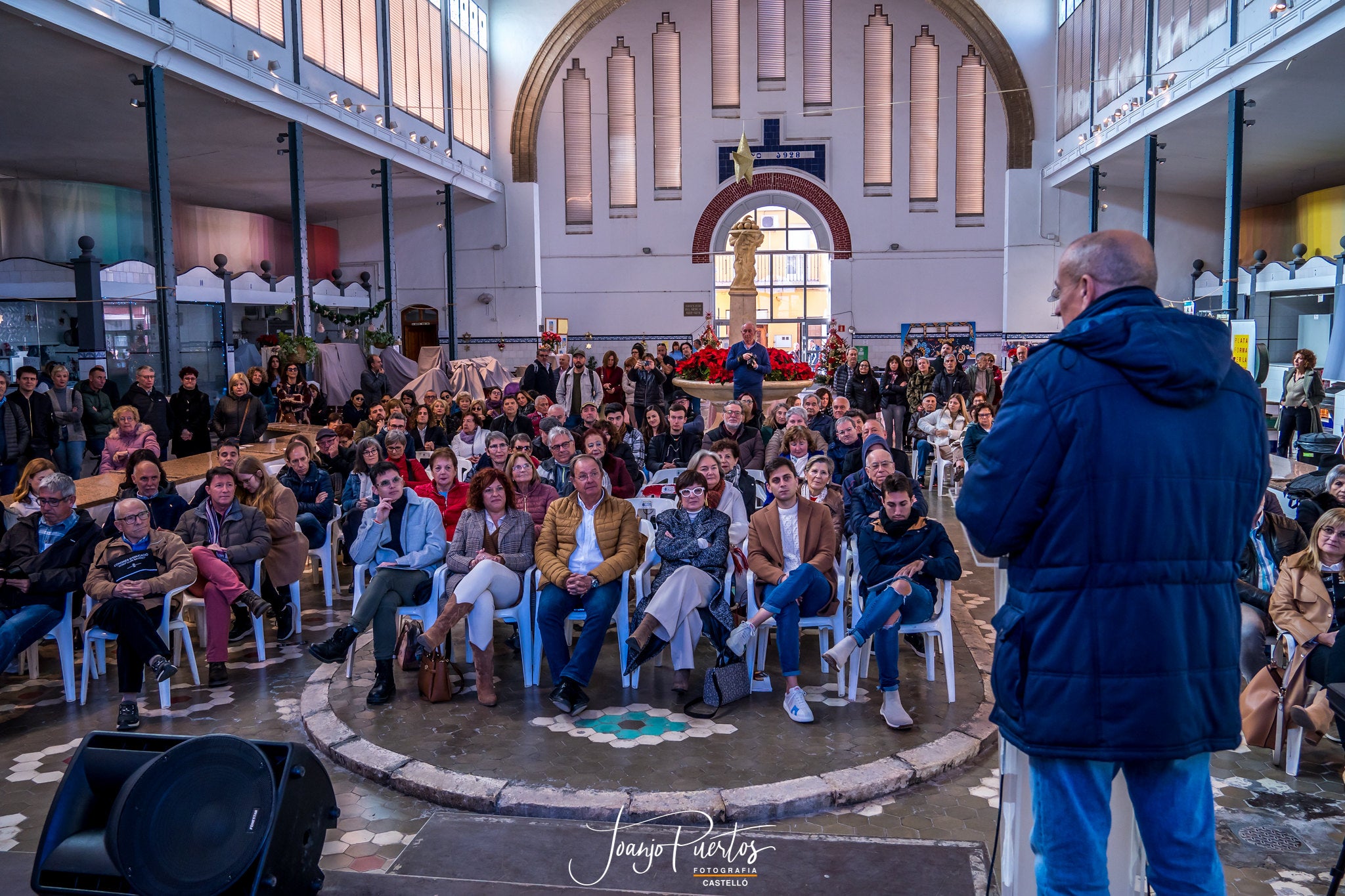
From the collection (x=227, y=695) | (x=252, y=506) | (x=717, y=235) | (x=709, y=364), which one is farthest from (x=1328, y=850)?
(x=717, y=235)

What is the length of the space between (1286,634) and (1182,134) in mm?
12405

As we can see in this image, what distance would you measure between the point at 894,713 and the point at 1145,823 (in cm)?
258

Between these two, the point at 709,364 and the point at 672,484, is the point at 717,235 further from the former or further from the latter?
the point at 672,484

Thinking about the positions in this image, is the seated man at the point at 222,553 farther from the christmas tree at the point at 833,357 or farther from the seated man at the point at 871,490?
the christmas tree at the point at 833,357

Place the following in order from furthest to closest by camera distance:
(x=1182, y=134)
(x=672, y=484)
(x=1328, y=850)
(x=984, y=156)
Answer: (x=984, y=156) → (x=1182, y=134) → (x=672, y=484) → (x=1328, y=850)

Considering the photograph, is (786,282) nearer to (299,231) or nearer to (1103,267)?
(299,231)

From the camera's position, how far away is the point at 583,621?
17.6 ft

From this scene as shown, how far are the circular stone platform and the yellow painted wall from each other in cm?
1493

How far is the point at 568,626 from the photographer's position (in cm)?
558

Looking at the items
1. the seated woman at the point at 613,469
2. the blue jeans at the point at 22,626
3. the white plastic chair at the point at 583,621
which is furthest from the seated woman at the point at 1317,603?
the blue jeans at the point at 22,626

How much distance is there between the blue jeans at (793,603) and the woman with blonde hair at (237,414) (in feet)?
21.7

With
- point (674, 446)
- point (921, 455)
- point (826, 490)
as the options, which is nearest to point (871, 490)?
point (826, 490)

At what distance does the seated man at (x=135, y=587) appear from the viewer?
4895mm

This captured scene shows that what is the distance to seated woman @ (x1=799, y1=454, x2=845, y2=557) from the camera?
5680mm
